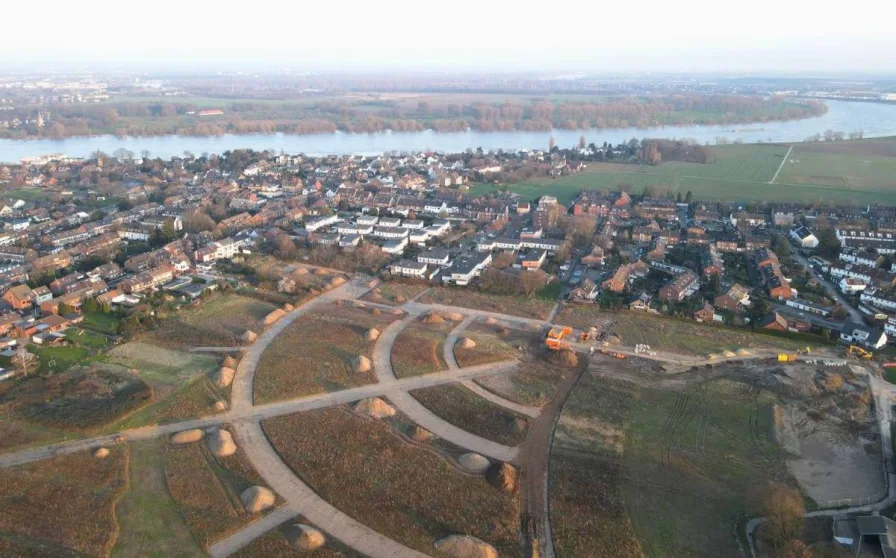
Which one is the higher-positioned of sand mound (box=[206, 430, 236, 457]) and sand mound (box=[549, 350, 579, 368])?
sand mound (box=[549, 350, 579, 368])

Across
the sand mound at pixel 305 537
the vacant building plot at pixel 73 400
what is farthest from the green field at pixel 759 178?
the sand mound at pixel 305 537

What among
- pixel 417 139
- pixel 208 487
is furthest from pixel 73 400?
pixel 417 139

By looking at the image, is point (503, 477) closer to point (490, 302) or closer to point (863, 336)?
point (490, 302)

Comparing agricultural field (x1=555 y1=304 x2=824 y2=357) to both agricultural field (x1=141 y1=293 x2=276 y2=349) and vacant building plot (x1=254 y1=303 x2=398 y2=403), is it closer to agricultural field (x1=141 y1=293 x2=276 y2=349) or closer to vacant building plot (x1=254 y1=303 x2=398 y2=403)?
vacant building plot (x1=254 y1=303 x2=398 y2=403)

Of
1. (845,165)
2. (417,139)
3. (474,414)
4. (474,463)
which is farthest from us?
(417,139)

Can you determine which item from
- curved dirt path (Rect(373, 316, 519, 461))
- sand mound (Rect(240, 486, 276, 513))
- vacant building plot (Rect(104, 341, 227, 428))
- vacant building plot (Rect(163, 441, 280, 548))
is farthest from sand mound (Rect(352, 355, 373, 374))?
sand mound (Rect(240, 486, 276, 513))

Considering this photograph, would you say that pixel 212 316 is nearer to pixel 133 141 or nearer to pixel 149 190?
pixel 149 190

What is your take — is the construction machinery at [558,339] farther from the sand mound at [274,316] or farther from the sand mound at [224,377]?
the sand mound at [224,377]
